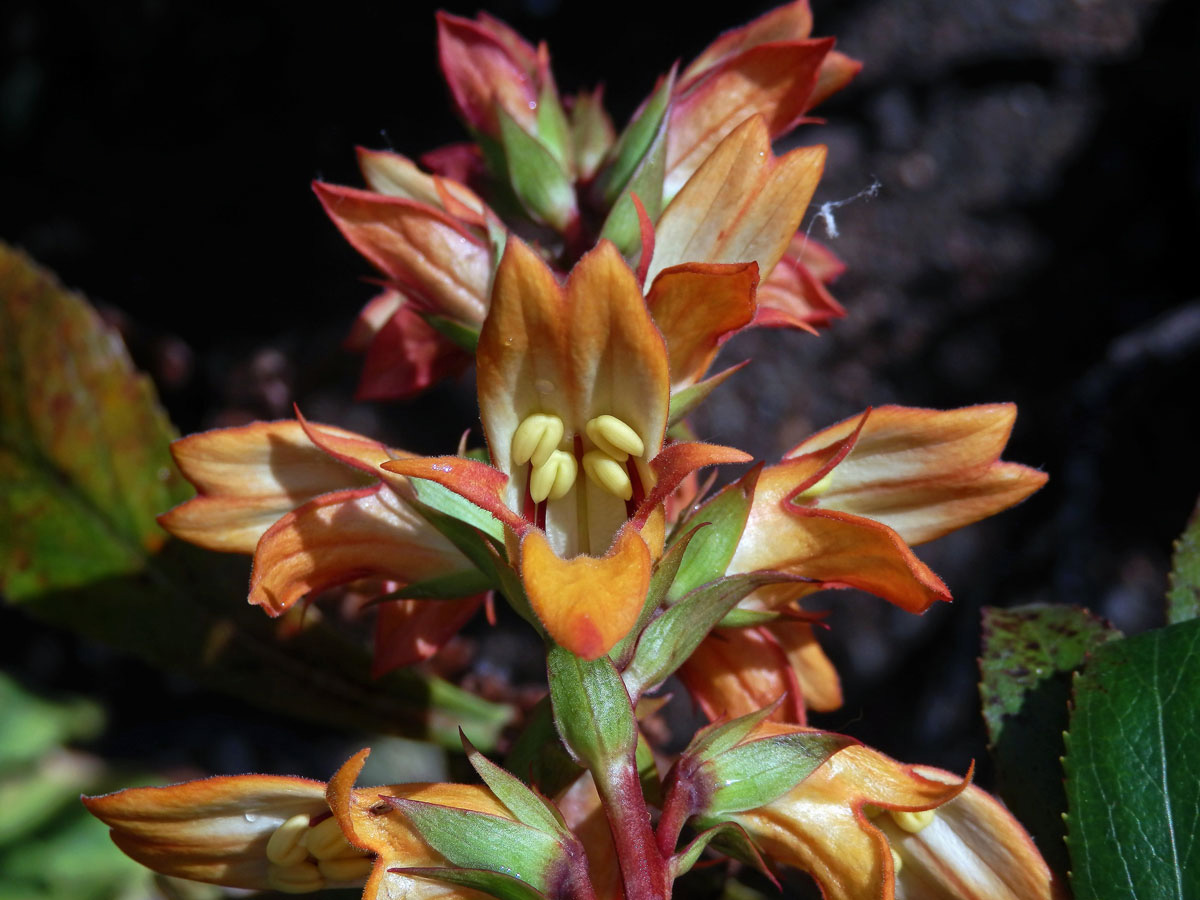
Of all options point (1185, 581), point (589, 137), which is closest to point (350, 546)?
point (589, 137)

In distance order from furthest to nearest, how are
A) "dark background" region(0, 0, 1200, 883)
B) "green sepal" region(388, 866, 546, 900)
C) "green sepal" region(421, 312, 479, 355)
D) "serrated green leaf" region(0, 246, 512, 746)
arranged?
"dark background" region(0, 0, 1200, 883) < "serrated green leaf" region(0, 246, 512, 746) < "green sepal" region(421, 312, 479, 355) < "green sepal" region(388, 866, 546, 900)

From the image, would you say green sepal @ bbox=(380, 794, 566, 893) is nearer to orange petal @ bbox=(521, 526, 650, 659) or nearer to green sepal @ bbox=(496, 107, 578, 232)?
orange petal @ bbox=(521, 526, 650, 659)

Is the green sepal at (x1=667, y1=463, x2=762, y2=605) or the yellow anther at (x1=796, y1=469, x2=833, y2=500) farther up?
the green sepal at (x1=667, y1=463, x2=762, y2=605)

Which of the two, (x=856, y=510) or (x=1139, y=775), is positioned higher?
(x=856, y=510)

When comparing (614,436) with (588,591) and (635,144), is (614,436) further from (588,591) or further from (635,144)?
(635,144)

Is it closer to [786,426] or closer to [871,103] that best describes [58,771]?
[786,426]

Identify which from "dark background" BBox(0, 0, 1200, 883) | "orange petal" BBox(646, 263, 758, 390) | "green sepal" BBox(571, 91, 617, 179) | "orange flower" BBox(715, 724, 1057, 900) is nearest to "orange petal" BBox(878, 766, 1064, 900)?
"orange flower" BBox(715, 724, 1057, 900)

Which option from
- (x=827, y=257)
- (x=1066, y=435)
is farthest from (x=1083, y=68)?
(x=827, y=257)

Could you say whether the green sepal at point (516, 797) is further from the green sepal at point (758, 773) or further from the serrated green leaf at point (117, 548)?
the serrated green leaf at point (117, 548)
